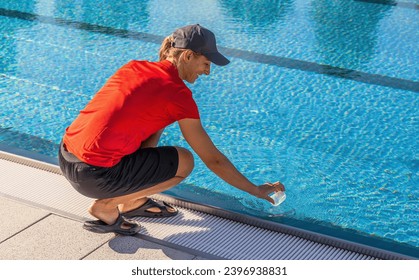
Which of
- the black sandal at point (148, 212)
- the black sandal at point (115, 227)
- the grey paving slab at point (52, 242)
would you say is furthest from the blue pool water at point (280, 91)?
the grey paving slab at point (52, 242)

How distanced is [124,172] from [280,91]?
3.33 meters

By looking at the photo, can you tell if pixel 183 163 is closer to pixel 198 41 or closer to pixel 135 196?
pixel 135 196

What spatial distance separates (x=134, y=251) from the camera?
3707 millimetres

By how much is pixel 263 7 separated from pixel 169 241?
20.3 feet

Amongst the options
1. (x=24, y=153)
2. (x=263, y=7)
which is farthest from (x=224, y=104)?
(x=263, y=7)

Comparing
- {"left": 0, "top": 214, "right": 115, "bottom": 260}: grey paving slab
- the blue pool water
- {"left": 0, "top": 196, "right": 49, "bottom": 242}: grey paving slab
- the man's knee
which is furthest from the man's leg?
the blue pool water

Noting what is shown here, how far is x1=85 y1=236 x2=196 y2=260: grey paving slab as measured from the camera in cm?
364

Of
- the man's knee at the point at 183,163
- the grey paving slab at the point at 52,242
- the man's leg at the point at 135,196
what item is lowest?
the grey paving slab at the point at 52,242

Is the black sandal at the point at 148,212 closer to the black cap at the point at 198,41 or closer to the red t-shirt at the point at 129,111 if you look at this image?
the red t-shirt at the point at 129,111

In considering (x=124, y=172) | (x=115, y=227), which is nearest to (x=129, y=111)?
(x=124, y=172)

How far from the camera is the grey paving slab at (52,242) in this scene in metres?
3.62

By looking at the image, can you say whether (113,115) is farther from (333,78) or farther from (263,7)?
(263,7)

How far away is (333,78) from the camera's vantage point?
7.04 m

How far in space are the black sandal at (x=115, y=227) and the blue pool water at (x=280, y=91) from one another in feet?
2.92
